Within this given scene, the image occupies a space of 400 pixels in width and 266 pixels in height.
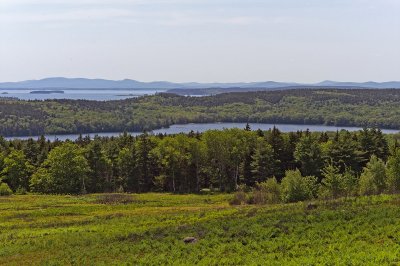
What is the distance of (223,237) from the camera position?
41500mm

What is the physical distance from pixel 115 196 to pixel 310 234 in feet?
183

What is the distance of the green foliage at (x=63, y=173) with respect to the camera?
9875cm

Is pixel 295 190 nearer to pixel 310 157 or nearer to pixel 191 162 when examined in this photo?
pixel 310 157

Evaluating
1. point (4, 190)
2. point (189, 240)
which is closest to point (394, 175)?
point (189, 240)

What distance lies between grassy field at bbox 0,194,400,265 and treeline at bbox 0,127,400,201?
39498mm

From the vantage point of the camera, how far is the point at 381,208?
45.2 metres

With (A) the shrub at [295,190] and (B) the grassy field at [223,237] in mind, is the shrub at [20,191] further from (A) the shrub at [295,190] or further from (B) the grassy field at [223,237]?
(A) the shrub at [295,190]

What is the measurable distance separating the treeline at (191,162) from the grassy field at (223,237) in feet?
130

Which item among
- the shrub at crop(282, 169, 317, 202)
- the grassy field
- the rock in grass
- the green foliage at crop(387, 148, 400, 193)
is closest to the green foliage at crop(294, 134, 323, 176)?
the green foliage at crop(387, 148, 400, 193)

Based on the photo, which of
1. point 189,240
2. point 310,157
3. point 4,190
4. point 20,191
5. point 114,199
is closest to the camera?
point 189,240

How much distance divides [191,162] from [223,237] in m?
60.8

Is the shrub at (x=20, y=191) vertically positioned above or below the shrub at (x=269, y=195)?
below

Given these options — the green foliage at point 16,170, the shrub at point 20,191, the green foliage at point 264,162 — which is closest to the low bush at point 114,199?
the shrub at point 20,191

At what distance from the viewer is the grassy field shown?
3388 centimetres
